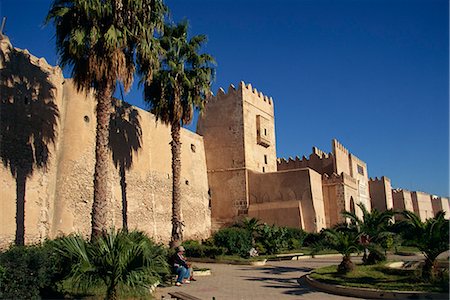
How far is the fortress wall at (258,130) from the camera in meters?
32.8

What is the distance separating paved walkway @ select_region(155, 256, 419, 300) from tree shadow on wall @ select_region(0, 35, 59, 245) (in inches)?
286

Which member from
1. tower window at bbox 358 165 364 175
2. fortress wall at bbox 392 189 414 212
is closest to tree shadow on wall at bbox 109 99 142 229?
tower window at bbox 358 165 364 175

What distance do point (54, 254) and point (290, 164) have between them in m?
33.2

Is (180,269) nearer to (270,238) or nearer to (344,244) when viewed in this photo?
(344,244)

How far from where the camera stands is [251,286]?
12.4 metres

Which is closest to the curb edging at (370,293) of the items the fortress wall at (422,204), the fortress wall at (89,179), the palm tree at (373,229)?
the palm tree at (373,229)

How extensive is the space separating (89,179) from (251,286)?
34.1 feet

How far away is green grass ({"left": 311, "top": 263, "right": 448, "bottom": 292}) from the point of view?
10531 millimetres

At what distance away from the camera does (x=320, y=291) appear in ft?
38.1

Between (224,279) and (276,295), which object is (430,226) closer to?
(276,295)

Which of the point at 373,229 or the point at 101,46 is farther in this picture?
the point at 373,229

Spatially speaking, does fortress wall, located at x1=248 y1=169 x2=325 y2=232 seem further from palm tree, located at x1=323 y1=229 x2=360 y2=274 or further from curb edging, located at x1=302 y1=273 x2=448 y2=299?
curb edging, located at x1=302 y1=273 x2=448 y2=299

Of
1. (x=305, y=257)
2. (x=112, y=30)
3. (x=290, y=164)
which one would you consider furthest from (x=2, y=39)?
(x=290, y=164)

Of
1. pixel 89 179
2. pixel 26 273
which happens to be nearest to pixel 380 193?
pixel 89 179
